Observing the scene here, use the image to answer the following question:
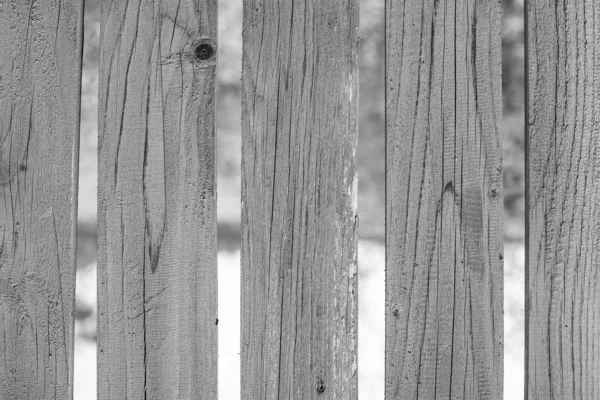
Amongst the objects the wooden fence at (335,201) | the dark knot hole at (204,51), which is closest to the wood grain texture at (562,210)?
the wooden fence at (335,201)

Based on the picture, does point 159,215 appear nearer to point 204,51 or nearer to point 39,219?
point 39,219

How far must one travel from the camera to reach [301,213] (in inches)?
78.0

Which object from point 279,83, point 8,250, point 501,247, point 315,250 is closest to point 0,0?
point 8,250

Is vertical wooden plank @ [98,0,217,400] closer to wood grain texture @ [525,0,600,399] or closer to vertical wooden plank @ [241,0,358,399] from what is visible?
vertical wooden plank @ [241,0,358,399]

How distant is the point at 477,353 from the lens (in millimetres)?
1983

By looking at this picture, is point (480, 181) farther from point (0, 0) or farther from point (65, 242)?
point (0, 0)

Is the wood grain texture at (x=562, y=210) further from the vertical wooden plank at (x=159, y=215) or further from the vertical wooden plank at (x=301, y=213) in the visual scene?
the vertical wooden plank at (x=159, y=215)

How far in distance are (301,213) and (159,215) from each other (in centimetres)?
41

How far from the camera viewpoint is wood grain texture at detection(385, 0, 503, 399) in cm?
198

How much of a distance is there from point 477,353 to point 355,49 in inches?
36.4

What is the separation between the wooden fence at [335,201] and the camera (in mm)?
1979

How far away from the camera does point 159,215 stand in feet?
6.59

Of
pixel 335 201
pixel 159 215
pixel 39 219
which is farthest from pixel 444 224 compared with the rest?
pixel 39 219

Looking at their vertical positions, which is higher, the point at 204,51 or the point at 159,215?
the point at 204,51
